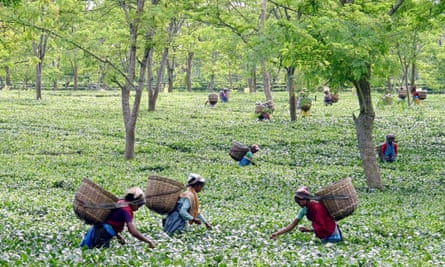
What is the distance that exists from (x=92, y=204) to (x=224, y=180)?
894cm

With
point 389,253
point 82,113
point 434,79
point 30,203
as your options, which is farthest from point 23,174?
point 434,79

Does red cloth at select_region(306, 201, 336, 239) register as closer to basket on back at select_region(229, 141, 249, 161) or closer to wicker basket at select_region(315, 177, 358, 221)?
wicker basket at select_region(315, 177, 358, 221)

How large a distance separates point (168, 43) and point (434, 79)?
1497 inches

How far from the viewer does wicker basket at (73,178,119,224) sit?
9.18m

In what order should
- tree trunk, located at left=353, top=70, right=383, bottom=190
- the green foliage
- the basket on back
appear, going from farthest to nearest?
1. the basket on back
2. tree trunk, located at left=353, top=70, right=383, bottom=190
3. the green foliage

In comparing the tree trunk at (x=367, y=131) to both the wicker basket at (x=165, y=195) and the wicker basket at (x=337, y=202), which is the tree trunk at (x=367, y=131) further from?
the wicker basket at (x=165, y=195)

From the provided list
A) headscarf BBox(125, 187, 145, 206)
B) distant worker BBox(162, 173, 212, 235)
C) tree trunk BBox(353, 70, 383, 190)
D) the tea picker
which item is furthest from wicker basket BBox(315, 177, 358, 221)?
tree trunk BBox(353, 70, 383, 190)

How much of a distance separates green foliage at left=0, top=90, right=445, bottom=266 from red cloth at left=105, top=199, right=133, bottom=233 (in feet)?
1.23

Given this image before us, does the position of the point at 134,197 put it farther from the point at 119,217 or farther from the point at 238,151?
the point at 238,151

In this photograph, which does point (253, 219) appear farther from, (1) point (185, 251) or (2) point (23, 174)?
(2) point (23, 174)

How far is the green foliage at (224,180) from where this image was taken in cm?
895

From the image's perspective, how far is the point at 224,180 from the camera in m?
17.9

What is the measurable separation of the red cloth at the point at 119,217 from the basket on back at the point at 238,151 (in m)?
11.7

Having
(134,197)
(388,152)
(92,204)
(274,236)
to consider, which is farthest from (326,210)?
(388,152)
